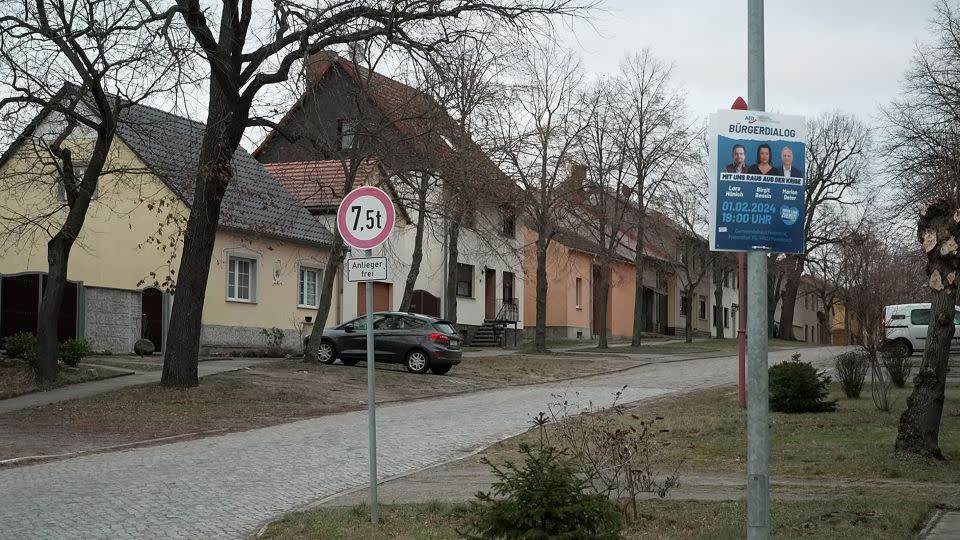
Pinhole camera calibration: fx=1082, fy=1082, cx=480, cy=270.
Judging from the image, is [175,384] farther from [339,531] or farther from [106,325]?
[339,531]

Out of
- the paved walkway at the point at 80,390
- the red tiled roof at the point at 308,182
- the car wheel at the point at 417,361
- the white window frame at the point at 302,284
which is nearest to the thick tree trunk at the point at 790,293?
the red tiled roof at the point at 308,182

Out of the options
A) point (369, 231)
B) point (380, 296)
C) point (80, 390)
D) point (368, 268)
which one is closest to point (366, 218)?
point (369, 231)

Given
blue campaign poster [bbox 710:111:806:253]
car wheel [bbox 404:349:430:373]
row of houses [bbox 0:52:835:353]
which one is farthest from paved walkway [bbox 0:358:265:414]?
blue campaign poster [bbox 710:111:806:253]

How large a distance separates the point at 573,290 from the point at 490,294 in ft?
24.9

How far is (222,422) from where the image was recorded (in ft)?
58.3

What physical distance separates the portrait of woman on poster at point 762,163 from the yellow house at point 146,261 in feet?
70.0

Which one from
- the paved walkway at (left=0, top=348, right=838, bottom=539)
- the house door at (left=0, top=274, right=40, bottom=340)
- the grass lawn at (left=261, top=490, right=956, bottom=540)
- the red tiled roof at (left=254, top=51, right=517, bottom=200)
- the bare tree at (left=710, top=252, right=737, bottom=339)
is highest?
the red tiled roof at (left=254, top=51, right=517, bottom=200)

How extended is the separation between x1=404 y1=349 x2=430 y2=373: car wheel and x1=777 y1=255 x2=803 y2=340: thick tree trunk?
3566cm

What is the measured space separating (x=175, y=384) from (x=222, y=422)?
8.55ft

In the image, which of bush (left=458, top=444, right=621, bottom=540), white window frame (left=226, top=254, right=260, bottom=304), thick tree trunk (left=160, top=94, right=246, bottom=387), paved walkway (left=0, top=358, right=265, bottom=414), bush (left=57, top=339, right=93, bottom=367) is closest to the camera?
bush (left=458, top=444, right=621, bottom=540)

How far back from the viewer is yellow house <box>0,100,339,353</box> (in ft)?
90.1

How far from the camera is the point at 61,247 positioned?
20859 mm

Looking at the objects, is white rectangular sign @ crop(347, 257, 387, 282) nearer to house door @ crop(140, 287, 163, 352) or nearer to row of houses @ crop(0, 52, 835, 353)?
row of houses @ crop(0, 52, 835, 353)

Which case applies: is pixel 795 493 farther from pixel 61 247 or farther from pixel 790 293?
pixel 790 293
